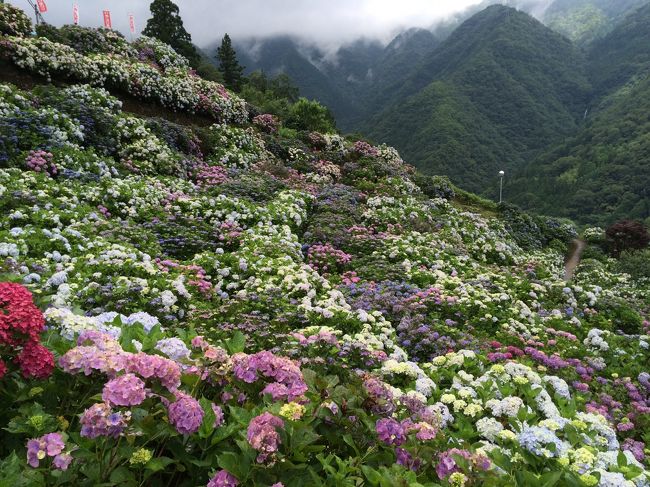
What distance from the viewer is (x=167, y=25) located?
35375 mm

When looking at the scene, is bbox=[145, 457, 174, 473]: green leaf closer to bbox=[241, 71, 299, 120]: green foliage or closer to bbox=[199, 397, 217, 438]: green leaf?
bbox=[199, 397, 217, 438]: green leaf

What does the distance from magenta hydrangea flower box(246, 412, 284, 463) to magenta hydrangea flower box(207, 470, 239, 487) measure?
15 centimetres

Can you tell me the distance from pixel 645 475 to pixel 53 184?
9959 mm

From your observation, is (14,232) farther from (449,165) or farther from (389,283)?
(449,165)

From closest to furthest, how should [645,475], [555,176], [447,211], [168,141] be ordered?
[645,475]
[168,141]
[447,211]
[555,176]

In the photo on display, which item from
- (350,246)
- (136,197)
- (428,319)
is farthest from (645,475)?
(136,197)

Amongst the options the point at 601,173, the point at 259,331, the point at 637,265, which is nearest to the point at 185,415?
the point at 259,331

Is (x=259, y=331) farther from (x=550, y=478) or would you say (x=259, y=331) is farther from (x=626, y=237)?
(x=626, y=237)

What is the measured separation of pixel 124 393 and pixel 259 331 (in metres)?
3.20

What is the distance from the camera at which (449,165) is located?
288 ft

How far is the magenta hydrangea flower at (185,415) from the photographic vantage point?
6.63 ft

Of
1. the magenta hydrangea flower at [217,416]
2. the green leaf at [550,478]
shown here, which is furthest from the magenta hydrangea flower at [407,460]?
the magenta hydrangea flower at [217,416]

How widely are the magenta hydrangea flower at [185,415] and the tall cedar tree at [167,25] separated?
3806cm

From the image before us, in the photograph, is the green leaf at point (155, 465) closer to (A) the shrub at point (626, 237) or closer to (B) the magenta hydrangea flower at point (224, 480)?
(B) the magenta hydrangea flower at point (224, 480)
